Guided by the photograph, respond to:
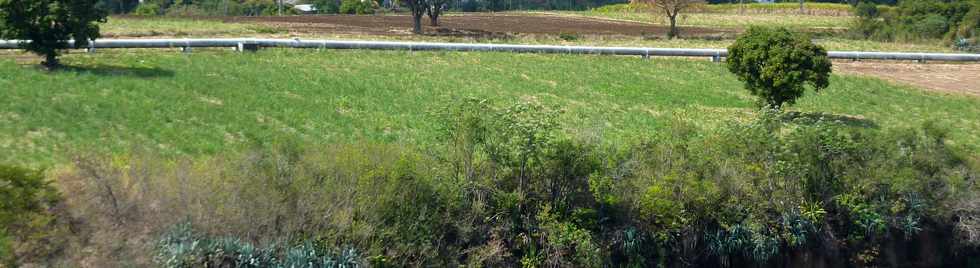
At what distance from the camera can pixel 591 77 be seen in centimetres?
3098

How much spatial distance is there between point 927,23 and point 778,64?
3608cm

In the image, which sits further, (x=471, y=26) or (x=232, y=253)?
(x=471, y=26)

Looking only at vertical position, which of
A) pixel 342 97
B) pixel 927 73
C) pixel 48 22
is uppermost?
pixel 48 22

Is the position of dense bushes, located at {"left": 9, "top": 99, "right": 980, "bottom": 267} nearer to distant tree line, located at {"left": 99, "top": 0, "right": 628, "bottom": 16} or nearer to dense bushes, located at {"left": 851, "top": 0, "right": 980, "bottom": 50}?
dense bushes, located at {"left": 851, "top": 0, "right": 980, "bottom": 50}

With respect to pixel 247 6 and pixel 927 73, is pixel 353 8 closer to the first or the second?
pixel 247 6

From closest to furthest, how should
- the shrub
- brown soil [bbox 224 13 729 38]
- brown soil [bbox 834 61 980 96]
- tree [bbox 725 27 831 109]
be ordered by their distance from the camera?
1. tree [bbox 725 27 831 109]
2. brown soil [bbox 834 61 980 96]
3. brown soil [bbox 224 13 729 38]
4. the shrub

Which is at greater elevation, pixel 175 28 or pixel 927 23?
pixel 175 28

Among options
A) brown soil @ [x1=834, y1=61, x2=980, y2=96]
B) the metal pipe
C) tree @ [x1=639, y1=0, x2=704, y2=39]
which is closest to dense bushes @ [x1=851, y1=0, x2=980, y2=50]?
brown soil @ [x1=834, y1=61, x2=980, y2=96]

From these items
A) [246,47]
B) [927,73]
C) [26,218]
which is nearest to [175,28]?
[246,47]

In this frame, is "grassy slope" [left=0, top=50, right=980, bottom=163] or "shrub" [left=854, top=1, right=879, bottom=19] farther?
"shrub" [left=854, top=1, right=879, bottom=19]

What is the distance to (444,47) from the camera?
34.5 m

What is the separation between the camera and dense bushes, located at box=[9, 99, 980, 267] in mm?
13789

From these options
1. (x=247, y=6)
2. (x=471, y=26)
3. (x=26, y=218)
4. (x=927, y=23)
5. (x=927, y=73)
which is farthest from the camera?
(x=247, y=6)

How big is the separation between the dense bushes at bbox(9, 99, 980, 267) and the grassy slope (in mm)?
1990
